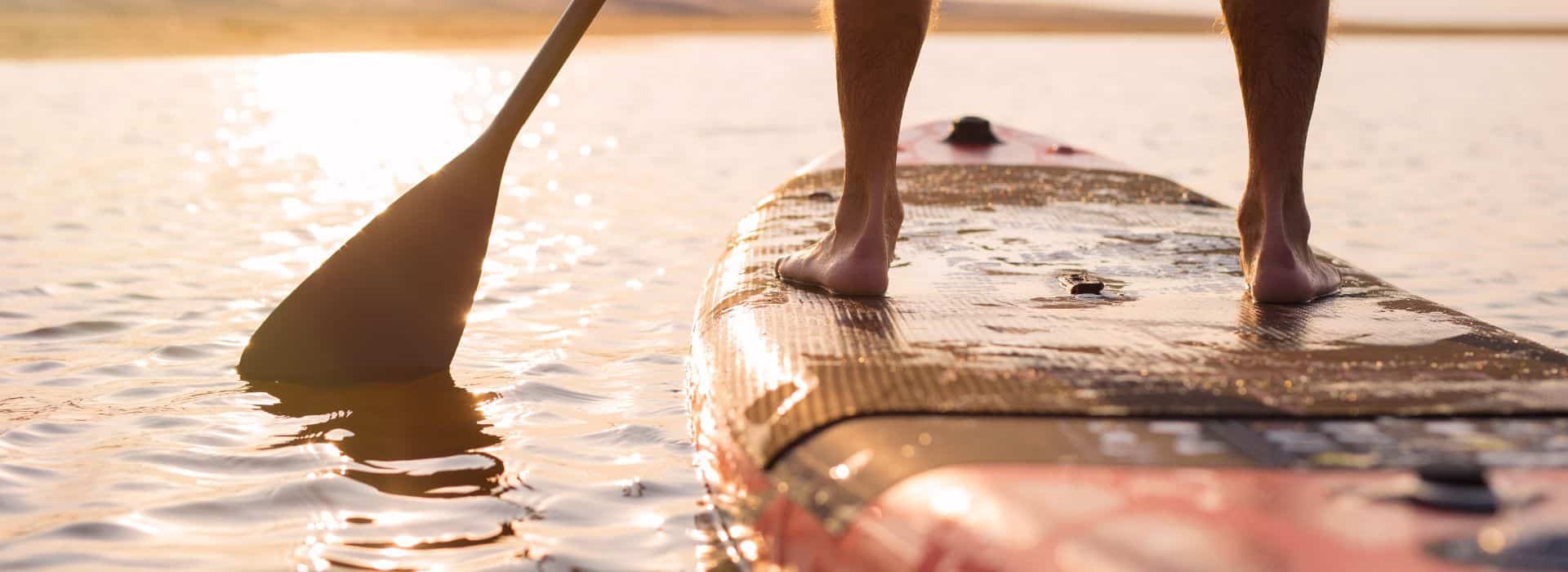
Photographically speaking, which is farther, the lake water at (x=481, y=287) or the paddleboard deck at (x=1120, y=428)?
the lake water at (x=481, y=287)

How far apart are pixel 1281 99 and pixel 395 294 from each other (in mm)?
1690

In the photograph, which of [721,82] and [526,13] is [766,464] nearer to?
[721,82]

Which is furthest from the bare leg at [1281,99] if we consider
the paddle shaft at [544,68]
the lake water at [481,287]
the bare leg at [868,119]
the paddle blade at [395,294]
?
the paddle blade at [395,294]

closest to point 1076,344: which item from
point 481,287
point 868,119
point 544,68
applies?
point 868,119

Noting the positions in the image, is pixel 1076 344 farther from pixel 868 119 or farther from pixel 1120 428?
pixel 868 119

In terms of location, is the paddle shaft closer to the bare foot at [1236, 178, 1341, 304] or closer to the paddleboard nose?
the bare foot at [1236, 178, 1341, 304]

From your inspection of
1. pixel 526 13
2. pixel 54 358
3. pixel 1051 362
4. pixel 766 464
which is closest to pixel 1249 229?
pixel 1051 362

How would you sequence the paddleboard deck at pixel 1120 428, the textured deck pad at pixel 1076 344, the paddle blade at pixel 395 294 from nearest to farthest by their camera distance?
the paddleboard deck at pixel 1120 428 → the textured deck pad at pixel 1076 344 → the paddle blade at pixel 395 294

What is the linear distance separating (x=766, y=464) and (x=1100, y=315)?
0.75 metres

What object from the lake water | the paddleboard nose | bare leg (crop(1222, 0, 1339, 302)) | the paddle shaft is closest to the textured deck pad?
bare leg (crop(1222, 0, 1339, 302))

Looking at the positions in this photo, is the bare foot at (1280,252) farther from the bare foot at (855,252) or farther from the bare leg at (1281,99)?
the bare foot at (855,252)

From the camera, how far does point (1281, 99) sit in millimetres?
2232

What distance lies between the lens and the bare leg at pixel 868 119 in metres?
2.25

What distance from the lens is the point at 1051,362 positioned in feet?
5.50
